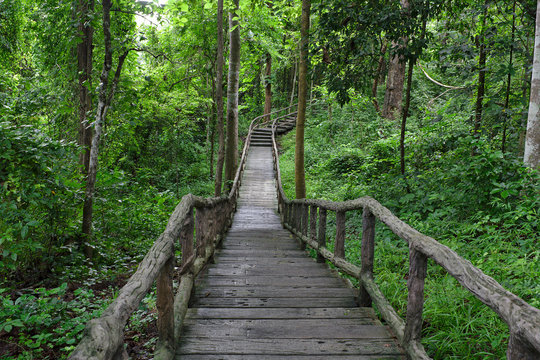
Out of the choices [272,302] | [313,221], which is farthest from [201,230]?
[313,221]

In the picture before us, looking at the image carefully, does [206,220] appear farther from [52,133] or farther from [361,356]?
[52,133]

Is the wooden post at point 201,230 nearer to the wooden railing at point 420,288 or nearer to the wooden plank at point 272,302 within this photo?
the wooden plank at point 272,302

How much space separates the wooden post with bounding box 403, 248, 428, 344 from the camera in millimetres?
2463

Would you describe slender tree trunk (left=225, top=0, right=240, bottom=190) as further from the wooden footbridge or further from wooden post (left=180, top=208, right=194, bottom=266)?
wooden post (left=180, top=208, right=194, bottom=266)

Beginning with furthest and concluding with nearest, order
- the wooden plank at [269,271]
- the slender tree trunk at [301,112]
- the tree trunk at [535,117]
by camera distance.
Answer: the slender tree trunk at [301,112] < the tree trunk at [535,117] < the wooden plank at [269,271]

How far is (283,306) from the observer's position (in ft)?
11.5

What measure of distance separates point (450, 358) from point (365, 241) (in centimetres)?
116

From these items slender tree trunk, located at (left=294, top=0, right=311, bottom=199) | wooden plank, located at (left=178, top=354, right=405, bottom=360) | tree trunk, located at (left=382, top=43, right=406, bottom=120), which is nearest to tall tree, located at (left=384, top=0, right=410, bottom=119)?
tree trunk, located at (left=382, top=43, right=406, bottom=120)

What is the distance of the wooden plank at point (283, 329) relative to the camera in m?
2.80

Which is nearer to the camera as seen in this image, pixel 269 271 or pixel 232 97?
pixel 269 271

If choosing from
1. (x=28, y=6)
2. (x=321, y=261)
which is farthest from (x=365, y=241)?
(x=28, y=6)

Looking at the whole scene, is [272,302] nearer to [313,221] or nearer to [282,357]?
[282,357]

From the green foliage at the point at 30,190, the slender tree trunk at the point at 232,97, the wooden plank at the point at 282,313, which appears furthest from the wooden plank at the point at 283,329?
the slender tree trunk at the point at 232,97

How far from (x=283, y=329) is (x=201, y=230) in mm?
1917
